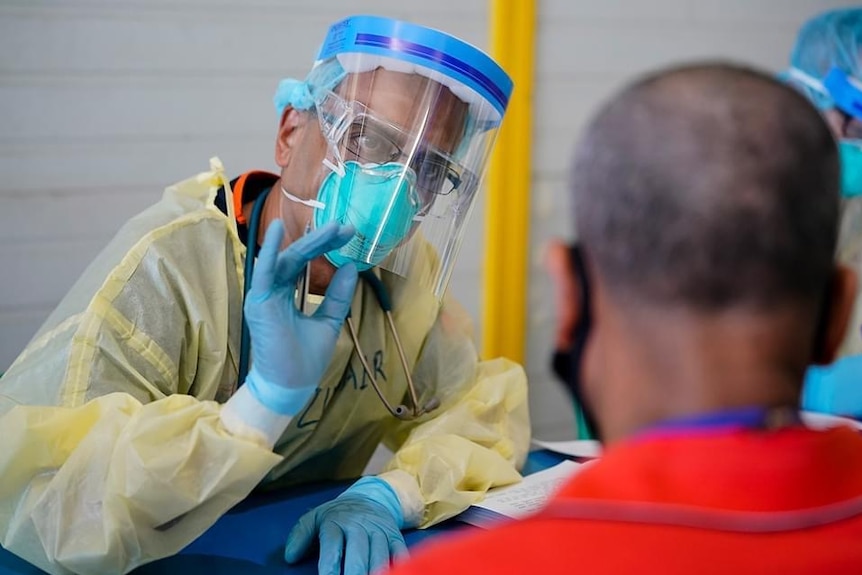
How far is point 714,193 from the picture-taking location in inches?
28.5

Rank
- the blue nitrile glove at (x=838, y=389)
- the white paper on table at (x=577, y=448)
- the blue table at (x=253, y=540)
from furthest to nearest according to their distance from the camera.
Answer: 1. the blue nitrile glove at (x=838, y=389)
2. the white paper on table at (x=577, y=448)
3. the blue table at (x=253, y=540)

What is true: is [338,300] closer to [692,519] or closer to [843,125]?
[692,519]

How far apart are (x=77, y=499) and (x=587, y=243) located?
2.50 feet

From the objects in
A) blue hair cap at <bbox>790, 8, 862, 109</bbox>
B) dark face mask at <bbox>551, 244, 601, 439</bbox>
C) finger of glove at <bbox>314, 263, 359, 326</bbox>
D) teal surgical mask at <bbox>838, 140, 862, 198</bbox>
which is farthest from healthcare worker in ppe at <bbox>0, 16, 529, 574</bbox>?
blue hair cap at <bbox>790, 8, 862, 109</bbox>

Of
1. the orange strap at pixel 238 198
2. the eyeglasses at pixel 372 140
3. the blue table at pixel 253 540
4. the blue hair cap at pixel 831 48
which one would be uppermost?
the blue hair cap at pixel 831 48

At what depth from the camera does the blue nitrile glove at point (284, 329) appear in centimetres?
121

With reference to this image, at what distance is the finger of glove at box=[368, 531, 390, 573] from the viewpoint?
4.17 ft

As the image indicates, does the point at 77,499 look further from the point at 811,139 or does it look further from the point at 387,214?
the point at 811,139

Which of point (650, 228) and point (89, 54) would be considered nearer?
point (650, 228)

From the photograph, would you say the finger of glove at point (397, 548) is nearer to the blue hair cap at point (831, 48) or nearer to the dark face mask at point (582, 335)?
Answer: the dark face mask at point (582, 335)

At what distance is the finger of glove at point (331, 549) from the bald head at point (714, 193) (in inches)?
25.9

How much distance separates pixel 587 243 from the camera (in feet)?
2.65

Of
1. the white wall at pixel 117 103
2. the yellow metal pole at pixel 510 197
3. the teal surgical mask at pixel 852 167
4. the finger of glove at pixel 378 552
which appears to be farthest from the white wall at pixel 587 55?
the finger of glove at pixel 378 552

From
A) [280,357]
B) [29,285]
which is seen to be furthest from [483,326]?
[280,357]
